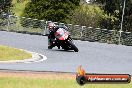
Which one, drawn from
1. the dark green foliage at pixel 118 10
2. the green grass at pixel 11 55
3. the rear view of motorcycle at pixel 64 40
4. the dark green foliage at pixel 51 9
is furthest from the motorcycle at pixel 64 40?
the dark green foliage at pixel 51 9

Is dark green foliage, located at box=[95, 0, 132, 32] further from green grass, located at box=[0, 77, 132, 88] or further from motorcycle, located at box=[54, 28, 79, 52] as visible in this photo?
green grass, located at box=[0, 77, 132, 88]

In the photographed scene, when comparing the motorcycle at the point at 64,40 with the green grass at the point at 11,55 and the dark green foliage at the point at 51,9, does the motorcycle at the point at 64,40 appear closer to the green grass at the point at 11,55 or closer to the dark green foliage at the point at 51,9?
the green grass at the point at 11,55

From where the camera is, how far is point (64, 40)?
896 inches

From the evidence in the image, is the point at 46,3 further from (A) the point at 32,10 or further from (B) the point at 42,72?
(B) the point at 42,72

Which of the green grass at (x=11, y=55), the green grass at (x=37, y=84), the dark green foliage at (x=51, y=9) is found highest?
the green grass at (x=37, y=84)

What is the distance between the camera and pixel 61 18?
57.0 m

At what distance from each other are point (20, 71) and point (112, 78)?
20.7ft

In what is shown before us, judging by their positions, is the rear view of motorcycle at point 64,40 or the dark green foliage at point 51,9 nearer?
the rear view of motorcycle at point 64,40

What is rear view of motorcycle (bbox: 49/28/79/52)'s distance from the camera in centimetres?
2270

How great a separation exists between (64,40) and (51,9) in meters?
35.1

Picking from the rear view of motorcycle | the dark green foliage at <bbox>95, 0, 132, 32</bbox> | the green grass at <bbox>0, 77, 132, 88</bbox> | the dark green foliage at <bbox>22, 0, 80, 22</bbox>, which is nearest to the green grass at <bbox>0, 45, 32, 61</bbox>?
the rear view of motorcycle

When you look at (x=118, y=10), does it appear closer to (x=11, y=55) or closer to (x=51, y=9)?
(x=51, y=9)

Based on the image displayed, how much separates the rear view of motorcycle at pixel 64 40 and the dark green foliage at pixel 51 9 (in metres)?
33.3

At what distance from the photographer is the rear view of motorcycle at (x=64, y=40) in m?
22.7
